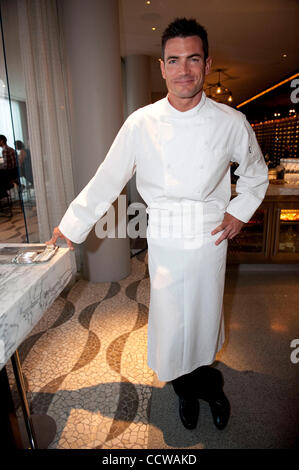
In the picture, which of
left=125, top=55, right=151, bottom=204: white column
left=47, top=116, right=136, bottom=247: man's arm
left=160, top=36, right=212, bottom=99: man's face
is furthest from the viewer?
left=125, top=55, right=151, bottom=204: white column

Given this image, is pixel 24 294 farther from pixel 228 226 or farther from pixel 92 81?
pixel 92 81

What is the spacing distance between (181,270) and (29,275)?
1.98 ft

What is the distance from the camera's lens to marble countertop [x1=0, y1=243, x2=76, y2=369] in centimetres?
88

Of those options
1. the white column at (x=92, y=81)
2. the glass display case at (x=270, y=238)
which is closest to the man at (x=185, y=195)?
the white column at (x=92, y=81)

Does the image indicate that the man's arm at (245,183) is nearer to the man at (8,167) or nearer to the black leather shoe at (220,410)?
the black leather shoe at (220,410)

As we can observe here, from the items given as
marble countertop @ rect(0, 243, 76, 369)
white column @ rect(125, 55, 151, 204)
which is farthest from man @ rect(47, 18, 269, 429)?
white column @ rect(125, 55, 151, 204)

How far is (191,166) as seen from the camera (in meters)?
1.25

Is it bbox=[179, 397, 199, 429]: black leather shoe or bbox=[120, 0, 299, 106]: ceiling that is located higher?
bbox=[120, 0, 299, 106]: ceiling

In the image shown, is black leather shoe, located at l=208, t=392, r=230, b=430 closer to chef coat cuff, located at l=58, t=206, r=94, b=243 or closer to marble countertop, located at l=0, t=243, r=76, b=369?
marble countertop, located at l=0, t=243, r=76, b=369

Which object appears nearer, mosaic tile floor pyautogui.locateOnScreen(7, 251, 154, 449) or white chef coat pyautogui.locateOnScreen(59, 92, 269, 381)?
white chef coat pyautogui.locateOnScreen(59, 92, 269, 381)

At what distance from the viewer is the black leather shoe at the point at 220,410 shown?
1.45m

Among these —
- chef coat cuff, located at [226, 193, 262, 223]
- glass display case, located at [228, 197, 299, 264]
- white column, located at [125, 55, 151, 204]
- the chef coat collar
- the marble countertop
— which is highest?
white column, located at [125, 55, 151, 204]

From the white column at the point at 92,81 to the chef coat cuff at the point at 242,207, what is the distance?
5.63 ft

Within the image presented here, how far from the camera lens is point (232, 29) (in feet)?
14.9
